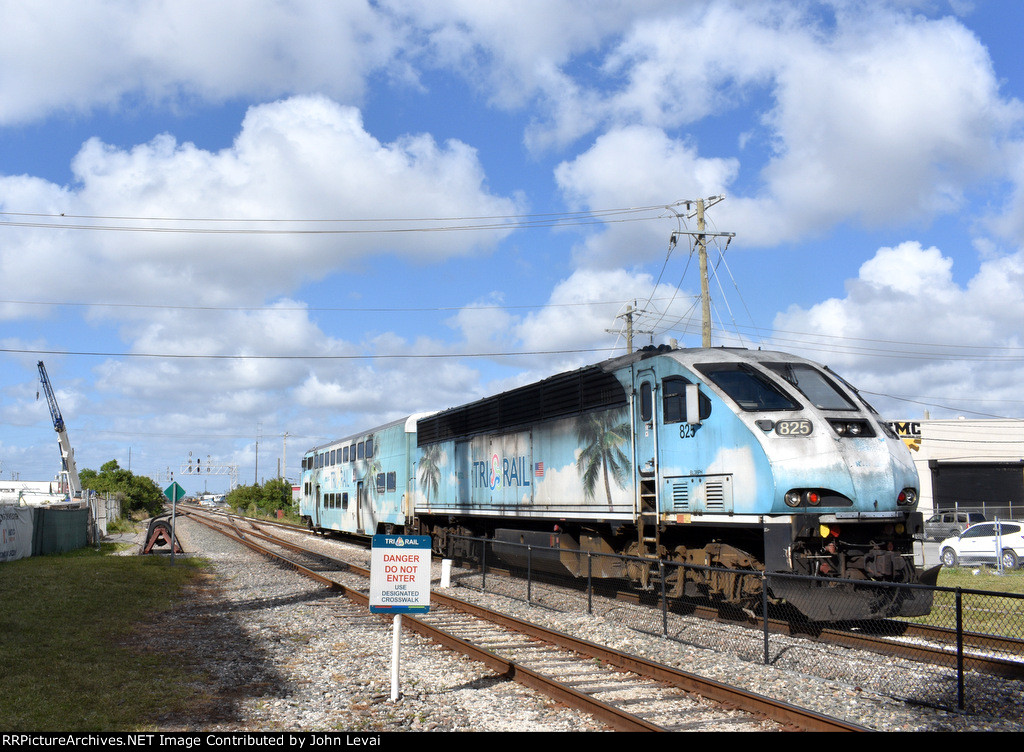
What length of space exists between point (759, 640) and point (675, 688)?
8.44ft

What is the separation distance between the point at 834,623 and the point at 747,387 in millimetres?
3599

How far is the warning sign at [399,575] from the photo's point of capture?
331 inches

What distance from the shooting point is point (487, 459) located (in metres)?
18.8

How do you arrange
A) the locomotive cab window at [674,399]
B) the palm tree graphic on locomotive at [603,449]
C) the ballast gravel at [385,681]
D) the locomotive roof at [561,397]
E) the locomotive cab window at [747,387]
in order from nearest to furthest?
the ballast gravel at [385,681] → the locomotive cab window at [747,387] → the locomotive cab window at [674,399] → the locomotive roof at [561,397] → the palm tree graphic on locomotive at [603,449]

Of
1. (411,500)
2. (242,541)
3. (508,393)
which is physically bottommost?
(242,541)

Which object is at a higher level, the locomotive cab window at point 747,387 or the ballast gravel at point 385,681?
the locomotive cab window at point 747,387

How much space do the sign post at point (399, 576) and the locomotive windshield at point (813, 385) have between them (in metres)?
5.88

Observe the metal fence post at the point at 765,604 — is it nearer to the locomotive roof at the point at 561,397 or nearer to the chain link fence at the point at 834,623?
the chain link fence at the point at 834,623

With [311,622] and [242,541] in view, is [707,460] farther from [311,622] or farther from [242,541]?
[242,541]

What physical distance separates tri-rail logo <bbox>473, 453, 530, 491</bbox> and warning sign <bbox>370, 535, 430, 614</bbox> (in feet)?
27.2

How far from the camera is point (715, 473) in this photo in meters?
11.3

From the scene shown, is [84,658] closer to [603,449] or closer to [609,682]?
[609,682]

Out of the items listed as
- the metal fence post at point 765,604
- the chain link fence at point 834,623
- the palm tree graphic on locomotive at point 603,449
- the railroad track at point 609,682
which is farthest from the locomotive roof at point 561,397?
the railroad track at point 609,682
